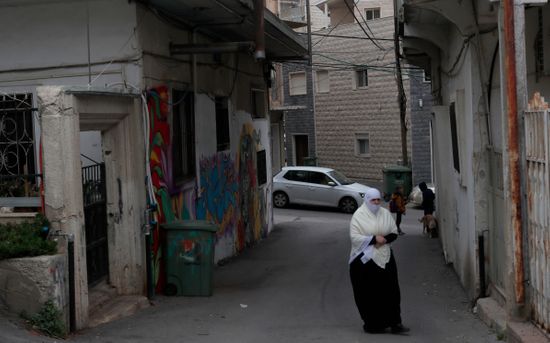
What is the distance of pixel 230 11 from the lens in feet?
39.7

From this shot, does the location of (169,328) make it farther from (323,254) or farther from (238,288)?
(323,254)

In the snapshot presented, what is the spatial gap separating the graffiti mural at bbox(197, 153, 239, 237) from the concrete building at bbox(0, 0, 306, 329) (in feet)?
0.68

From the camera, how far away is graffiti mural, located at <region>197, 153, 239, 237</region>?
1406 centimetres

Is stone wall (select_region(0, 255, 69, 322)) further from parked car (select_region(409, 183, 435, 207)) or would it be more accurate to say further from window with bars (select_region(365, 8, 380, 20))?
window with bars (select_region(365, 8, 380, 20))

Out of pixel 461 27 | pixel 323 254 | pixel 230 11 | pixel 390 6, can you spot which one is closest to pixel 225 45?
pixel 230 11

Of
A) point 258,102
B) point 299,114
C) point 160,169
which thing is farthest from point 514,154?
point 299,114

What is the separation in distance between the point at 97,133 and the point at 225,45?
2271 mm

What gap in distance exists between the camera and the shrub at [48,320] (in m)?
7.61

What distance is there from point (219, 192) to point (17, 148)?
18.6ft

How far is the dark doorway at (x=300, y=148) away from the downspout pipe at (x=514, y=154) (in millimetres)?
32158

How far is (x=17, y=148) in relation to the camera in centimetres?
1006

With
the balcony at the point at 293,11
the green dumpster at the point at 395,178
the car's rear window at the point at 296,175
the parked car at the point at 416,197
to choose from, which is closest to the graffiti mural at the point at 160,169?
the car's rear window at the point at 296,175

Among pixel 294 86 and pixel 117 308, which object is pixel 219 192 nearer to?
pixel 117 308

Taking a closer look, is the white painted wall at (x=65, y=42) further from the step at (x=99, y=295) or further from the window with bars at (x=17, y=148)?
the step at (x=99, y=295)
